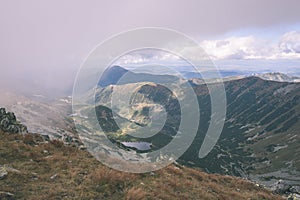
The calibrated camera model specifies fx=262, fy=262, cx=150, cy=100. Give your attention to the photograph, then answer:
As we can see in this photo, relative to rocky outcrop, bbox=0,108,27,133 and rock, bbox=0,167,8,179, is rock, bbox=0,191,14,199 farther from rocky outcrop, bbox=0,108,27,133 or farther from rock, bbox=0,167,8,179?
rocky outcrop, bbox=0,108,27,133

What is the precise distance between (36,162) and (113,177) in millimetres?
6908

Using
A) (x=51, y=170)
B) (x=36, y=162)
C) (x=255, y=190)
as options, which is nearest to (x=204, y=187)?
(x=255, y=190)

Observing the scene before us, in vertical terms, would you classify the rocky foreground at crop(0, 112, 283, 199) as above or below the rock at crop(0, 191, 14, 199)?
below

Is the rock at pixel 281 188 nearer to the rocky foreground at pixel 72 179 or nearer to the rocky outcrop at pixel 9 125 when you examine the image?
the rocky foreground at pixel 72 179

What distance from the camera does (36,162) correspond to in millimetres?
21016

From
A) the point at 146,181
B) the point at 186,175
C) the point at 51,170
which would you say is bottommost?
the point at 186,175

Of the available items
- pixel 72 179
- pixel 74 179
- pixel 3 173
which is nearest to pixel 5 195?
pixel 3 173

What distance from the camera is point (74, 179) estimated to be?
18141 millimetres

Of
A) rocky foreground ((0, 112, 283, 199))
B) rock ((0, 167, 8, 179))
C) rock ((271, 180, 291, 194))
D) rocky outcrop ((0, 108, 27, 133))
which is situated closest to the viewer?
rocky foreground ((0, 112, 283, 199))

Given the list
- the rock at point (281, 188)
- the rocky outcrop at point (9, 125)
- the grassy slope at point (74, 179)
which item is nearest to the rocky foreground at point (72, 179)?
the grassy slope at point (74, 179)

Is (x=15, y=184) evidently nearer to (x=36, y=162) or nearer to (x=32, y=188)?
(x=32, y=188)

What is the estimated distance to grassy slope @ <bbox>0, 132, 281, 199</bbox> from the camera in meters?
15.9

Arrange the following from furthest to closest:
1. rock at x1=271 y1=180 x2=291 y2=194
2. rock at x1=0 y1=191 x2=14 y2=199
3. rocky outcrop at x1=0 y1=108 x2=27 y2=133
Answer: rock at x1=271 y1=180 x2=291 y2=194
rocky outcrop at x1=0 y1=108 x2=27 y2=133
rock at x1=0 y1=191 x2=14 y2=199

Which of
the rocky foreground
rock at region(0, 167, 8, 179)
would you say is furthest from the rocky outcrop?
rock at region(0, 167, 8, 179)
